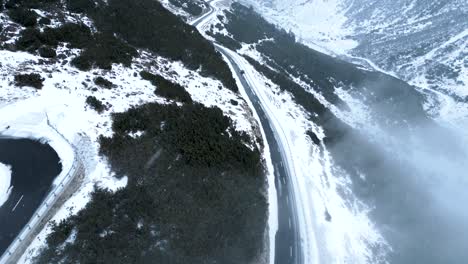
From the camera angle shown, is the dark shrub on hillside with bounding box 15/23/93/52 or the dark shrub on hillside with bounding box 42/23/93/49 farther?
the dark shrub on hillside with bounding box 42/23/93/49

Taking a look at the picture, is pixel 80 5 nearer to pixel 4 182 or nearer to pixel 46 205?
pixel 4 182

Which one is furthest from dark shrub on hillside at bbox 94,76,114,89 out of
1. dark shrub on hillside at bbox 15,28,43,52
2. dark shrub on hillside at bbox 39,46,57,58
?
dark shrub on hillside at bbox 15,28,43,52

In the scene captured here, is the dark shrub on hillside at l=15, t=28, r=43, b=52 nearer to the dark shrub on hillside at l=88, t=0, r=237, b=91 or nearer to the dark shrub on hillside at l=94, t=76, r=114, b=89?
the dark shrub on hillside at l=94, t=76, r=114, b=89

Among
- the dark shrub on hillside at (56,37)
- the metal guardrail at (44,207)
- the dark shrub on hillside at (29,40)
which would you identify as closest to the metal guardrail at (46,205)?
the metal guardrail at (44,207)

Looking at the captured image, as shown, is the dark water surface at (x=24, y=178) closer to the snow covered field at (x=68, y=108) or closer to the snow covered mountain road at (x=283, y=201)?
the snow covered field at (x=68, y=108)

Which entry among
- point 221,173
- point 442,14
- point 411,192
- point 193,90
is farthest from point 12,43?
point 442,14

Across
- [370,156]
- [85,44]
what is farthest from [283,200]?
[85,44]

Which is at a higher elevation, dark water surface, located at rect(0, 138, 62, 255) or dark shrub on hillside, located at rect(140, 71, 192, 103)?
dark shrub on hillside, located at rect(140, 71, 192, 103)
